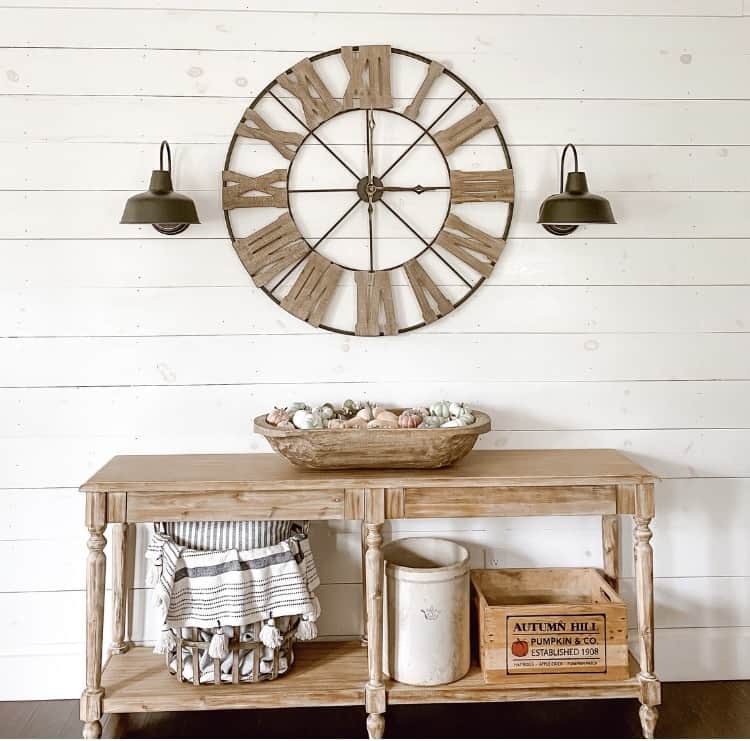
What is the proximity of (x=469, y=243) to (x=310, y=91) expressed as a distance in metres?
0.66

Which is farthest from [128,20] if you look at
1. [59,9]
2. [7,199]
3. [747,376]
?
[747,376]

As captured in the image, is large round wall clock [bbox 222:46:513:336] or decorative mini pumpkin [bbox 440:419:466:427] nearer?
decorative mini pumpkin [bbox 440:419:466:427]

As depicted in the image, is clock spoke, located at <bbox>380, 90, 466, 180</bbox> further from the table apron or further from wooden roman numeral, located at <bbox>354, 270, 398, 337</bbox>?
the table apron

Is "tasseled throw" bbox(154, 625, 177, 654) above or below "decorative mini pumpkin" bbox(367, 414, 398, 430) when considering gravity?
below

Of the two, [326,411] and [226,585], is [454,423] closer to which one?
[326,411]

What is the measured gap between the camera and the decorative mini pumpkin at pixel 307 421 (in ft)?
7.10

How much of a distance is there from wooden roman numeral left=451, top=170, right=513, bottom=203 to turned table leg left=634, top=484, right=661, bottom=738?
3.14 feet

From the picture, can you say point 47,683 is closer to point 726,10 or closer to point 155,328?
point 155,328

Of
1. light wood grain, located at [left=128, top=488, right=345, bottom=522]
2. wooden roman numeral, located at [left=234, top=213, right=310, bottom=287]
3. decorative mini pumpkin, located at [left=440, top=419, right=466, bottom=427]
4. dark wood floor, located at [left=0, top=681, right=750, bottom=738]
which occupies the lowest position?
dark wood floor, located at [left=0, top=681, right=750, bottom=738]

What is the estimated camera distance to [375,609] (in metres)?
2.14

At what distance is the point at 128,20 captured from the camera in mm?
2408

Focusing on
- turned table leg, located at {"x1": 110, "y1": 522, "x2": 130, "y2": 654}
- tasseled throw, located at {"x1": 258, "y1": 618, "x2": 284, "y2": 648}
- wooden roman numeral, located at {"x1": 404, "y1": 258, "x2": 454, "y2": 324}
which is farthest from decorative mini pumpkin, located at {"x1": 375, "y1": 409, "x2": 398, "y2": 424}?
turned table leg, located at {"x1": 110, "y1": 522, "x2": 130, "y2": 654}

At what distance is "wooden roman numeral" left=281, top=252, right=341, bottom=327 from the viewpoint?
2.45 meters

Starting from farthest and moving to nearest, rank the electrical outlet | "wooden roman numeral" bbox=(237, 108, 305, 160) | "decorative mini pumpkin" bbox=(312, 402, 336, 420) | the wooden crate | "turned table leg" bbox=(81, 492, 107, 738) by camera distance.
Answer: the electrical outlet → "wooden roman numeral" bbox=(237, 108, 305, 160) → "decorative mini pumpkin" bbox=(312, 402, 336, 420) → the wooden crate → "turned table leg" bbox=(81, 492, 107, 738)
